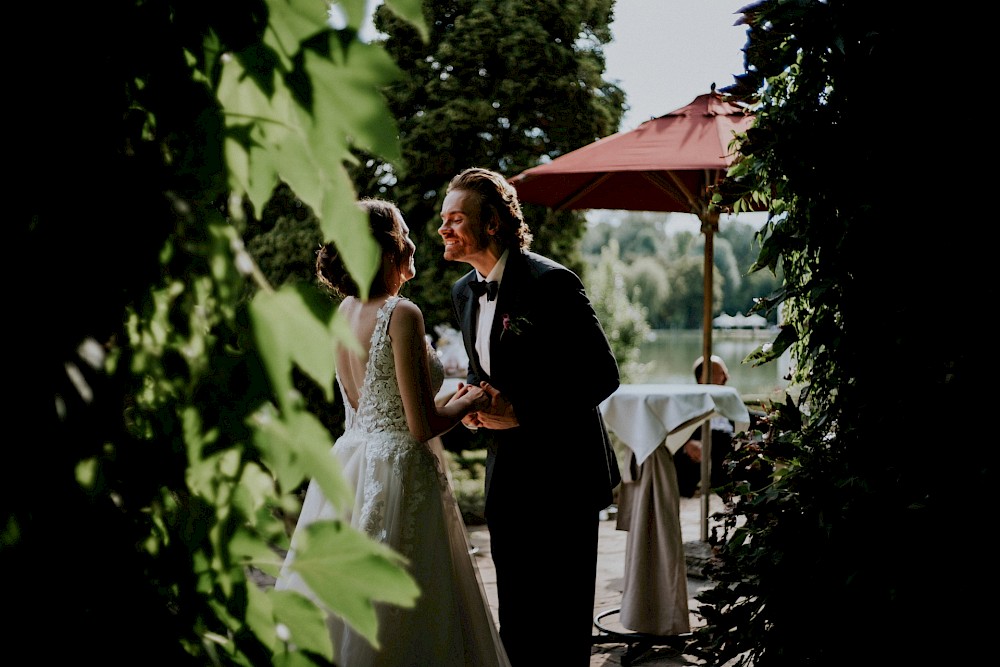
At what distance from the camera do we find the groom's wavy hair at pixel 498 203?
148 inches

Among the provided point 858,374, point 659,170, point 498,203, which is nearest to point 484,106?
point 659,170

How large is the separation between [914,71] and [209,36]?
1700 millimetres

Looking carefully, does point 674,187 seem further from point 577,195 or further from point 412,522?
point 412,522

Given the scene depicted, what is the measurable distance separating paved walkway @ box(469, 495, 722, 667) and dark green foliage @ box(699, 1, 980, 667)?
58cm

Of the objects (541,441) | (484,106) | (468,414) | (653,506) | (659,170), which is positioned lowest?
(653,506)

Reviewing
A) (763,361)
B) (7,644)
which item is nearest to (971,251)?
(763,361)

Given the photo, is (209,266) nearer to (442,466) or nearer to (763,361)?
(763,361)

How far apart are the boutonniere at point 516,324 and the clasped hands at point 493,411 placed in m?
0.24

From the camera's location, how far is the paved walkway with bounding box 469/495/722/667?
4.66 meters

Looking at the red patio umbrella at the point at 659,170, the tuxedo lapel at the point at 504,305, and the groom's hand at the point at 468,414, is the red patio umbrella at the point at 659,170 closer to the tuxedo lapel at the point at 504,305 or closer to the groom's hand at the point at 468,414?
the tuxedo lapel at the point at 504,305

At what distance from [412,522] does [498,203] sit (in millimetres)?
1386

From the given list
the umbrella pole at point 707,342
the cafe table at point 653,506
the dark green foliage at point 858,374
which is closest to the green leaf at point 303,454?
the dark green foliage at point 858,374

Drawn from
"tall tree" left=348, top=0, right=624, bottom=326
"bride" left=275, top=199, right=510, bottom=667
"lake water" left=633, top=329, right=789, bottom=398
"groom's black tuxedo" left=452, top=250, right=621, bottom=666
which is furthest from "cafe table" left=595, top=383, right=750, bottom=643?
"lake water" left=633, top=329, right=789, bottom=398

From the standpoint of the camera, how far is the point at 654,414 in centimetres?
502
